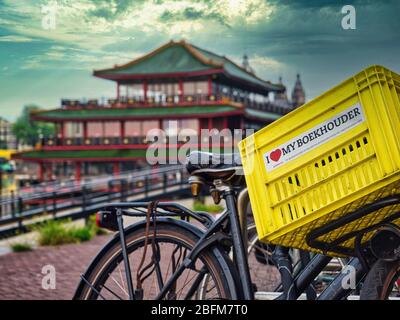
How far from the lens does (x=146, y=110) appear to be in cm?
3712

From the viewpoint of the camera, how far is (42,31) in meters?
4.51

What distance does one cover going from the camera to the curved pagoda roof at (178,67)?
35.2 metres

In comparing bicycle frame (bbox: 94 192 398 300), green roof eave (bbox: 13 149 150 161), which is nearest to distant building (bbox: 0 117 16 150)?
green roof eave (bbox: 13 149 150 161)

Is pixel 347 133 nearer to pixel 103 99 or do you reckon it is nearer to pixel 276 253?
pixel 276 253

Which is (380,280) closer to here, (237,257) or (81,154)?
(237,257)

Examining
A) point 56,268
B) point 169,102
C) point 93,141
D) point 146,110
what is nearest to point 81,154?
point 93,141

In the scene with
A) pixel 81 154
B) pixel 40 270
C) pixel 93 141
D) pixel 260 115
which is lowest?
pixel 40 270

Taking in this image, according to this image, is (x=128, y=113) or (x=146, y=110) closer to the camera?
(x=146, y=110)

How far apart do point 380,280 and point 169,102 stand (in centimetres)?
3513

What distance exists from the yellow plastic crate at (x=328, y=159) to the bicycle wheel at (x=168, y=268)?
385 mm

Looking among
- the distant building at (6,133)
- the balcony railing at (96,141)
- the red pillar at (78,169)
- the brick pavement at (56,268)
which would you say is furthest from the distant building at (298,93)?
the distant building at (6,133)
